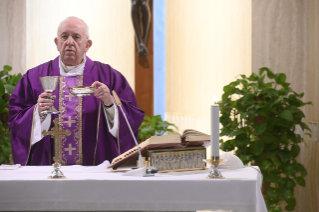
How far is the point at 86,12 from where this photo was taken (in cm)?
623

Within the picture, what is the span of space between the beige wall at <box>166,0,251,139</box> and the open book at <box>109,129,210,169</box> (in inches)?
114

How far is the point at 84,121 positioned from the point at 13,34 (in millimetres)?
2285

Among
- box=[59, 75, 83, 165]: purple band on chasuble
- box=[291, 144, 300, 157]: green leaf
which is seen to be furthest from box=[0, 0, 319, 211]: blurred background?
box=[59, 75, 83, 165]: purple band on chasuble

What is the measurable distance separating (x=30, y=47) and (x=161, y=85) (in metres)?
1.87

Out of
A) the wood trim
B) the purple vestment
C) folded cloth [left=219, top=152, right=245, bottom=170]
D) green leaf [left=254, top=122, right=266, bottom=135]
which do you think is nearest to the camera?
folded cloth [left=219, top=152, right=245, bottom=170]

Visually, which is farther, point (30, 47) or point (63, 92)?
point (30, 47)

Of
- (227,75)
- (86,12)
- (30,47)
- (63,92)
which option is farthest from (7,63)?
(227,75)

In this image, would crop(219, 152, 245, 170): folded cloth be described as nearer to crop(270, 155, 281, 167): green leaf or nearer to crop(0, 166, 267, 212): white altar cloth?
crop(0, 166, 267, 212): white altar cloth

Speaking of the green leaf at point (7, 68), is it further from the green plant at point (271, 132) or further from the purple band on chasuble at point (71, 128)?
the green plant at point (271, 132)

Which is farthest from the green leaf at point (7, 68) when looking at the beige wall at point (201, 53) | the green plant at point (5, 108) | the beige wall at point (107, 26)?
the beige wall at point (201, 53)

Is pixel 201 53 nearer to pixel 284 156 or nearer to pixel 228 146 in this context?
pixel 228 146

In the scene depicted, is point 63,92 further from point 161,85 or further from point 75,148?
point 161,85

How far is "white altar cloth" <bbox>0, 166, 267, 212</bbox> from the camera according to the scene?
1.95 meters

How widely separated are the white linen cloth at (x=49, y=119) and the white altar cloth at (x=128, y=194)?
100 cm
